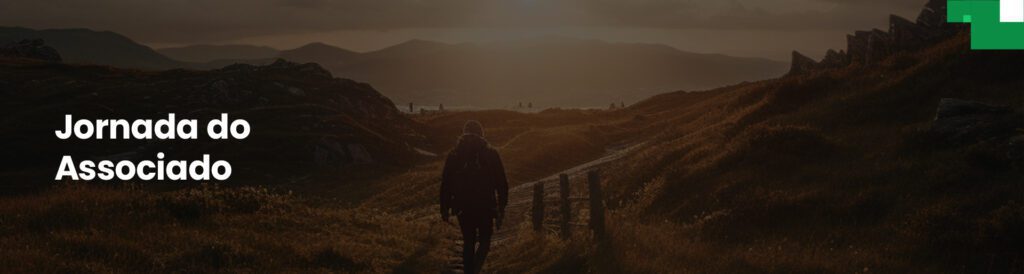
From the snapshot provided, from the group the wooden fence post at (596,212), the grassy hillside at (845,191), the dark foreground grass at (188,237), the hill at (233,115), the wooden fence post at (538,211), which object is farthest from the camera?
the hill at (233,115)

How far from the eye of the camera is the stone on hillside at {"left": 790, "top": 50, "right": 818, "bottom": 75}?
48.6 meters

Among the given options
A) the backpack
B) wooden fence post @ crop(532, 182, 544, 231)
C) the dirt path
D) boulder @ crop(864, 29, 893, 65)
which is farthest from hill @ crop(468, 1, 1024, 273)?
boulder @ crop(864, 29, 893, 65)

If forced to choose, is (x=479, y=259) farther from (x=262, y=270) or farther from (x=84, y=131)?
(x=84, y=131)

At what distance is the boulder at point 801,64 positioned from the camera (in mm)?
48541

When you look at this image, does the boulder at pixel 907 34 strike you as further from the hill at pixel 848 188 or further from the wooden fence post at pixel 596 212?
the wooden fence post at pixel 596 212

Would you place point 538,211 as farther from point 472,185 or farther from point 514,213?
point 514,213

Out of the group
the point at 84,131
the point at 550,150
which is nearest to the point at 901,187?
the point at 550,150

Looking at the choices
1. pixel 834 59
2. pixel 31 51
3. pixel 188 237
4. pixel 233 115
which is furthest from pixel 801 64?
pixel 31 51

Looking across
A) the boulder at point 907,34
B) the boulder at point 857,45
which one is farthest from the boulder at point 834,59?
the boulder at point 907,34

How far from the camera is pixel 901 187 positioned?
652 inches

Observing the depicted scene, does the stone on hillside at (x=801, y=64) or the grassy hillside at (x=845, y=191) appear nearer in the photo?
the grassy hillside at (x=845, y=191)

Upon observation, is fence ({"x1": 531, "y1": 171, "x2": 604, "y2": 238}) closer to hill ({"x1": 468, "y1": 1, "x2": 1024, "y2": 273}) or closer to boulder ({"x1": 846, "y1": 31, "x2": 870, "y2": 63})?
hill ({"x1": 468, "y1": 1, "x2": 1024, "y2": 273})

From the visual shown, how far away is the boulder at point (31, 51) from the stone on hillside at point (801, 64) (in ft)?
468

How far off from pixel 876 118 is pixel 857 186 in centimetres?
755
